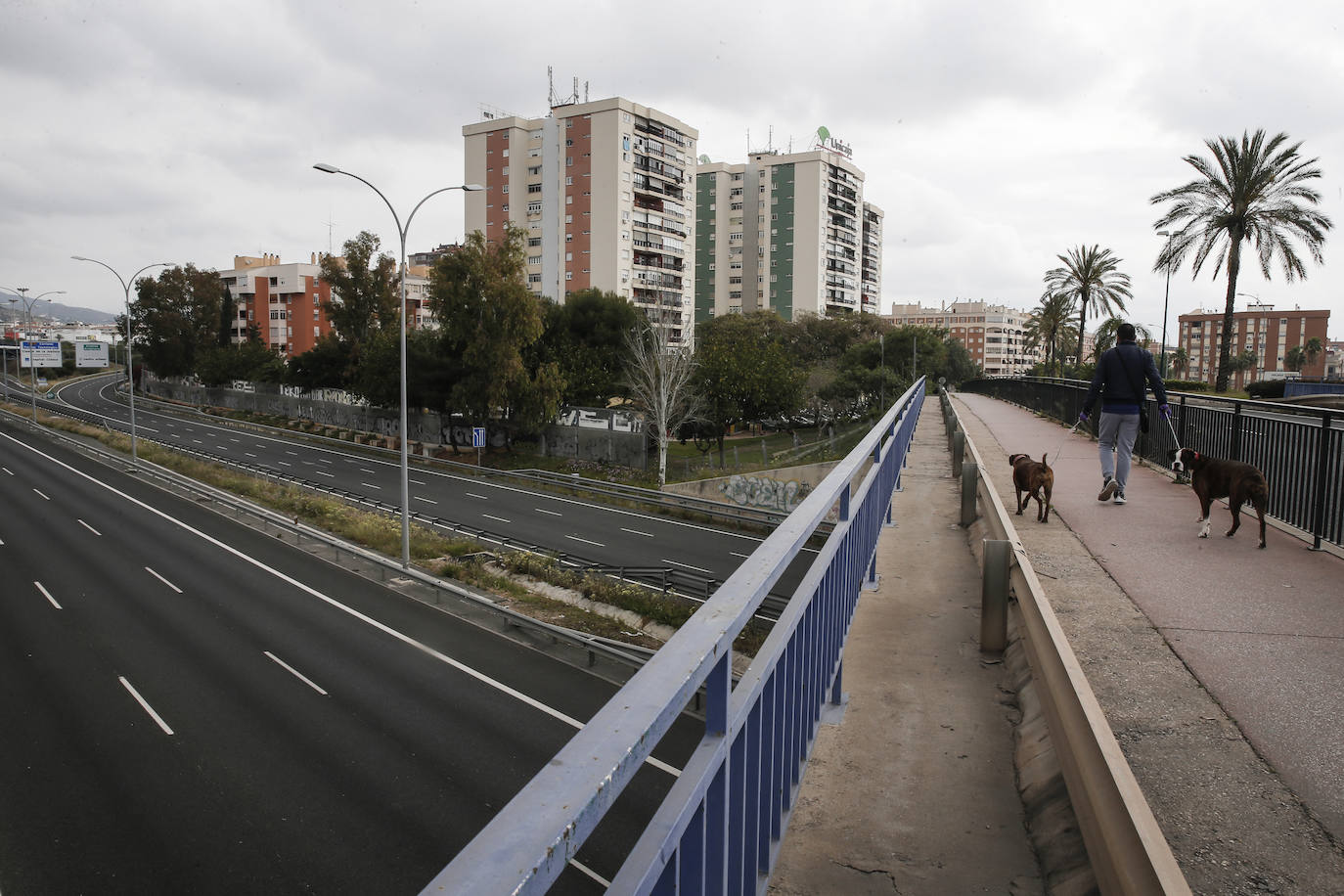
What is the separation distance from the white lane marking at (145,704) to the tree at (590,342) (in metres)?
35.0

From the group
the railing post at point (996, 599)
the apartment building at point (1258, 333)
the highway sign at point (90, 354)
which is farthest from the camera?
the apartment building at point (1258, 333)

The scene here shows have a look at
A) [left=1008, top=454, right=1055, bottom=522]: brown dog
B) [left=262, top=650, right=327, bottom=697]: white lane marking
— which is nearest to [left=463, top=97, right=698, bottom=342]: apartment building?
[left=262, top=650, right=327, bottom=697]: white lane marking

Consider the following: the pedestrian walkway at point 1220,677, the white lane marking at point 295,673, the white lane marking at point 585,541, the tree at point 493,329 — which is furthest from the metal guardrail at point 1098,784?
the tree at point 493,329

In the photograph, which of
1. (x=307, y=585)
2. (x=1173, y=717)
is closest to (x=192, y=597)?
(x=307, y=585)

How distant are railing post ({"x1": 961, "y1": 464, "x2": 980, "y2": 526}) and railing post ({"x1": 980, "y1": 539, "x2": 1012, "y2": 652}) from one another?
319 centimetres

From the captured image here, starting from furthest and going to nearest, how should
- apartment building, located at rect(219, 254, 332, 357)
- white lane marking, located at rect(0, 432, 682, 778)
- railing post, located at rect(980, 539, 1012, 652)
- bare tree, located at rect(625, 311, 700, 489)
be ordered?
apartment building, located at rect(219, 254, 332, 357) → bare tree, located at rect(625, 311, 700, 489) → white lane marking, located at rect(0, 432, 682, 778) → railing post, located at rect(980, 539, 1012, 652)

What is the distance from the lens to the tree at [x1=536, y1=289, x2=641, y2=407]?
50.8 meters

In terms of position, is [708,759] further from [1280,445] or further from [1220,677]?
[1280,445]

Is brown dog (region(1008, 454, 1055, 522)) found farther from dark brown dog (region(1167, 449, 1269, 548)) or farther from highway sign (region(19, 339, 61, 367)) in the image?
highway sign (region(19, 339, 61, 367))

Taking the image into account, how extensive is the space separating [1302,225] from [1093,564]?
1110 inches

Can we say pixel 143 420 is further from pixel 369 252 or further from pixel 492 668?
pixel 492 668

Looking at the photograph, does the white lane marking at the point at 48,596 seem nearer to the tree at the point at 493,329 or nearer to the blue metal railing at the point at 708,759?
the blue metal railing at the point at 708,759

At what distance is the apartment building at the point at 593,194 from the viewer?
8056 centimetres

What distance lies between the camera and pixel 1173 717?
9.86 feet
